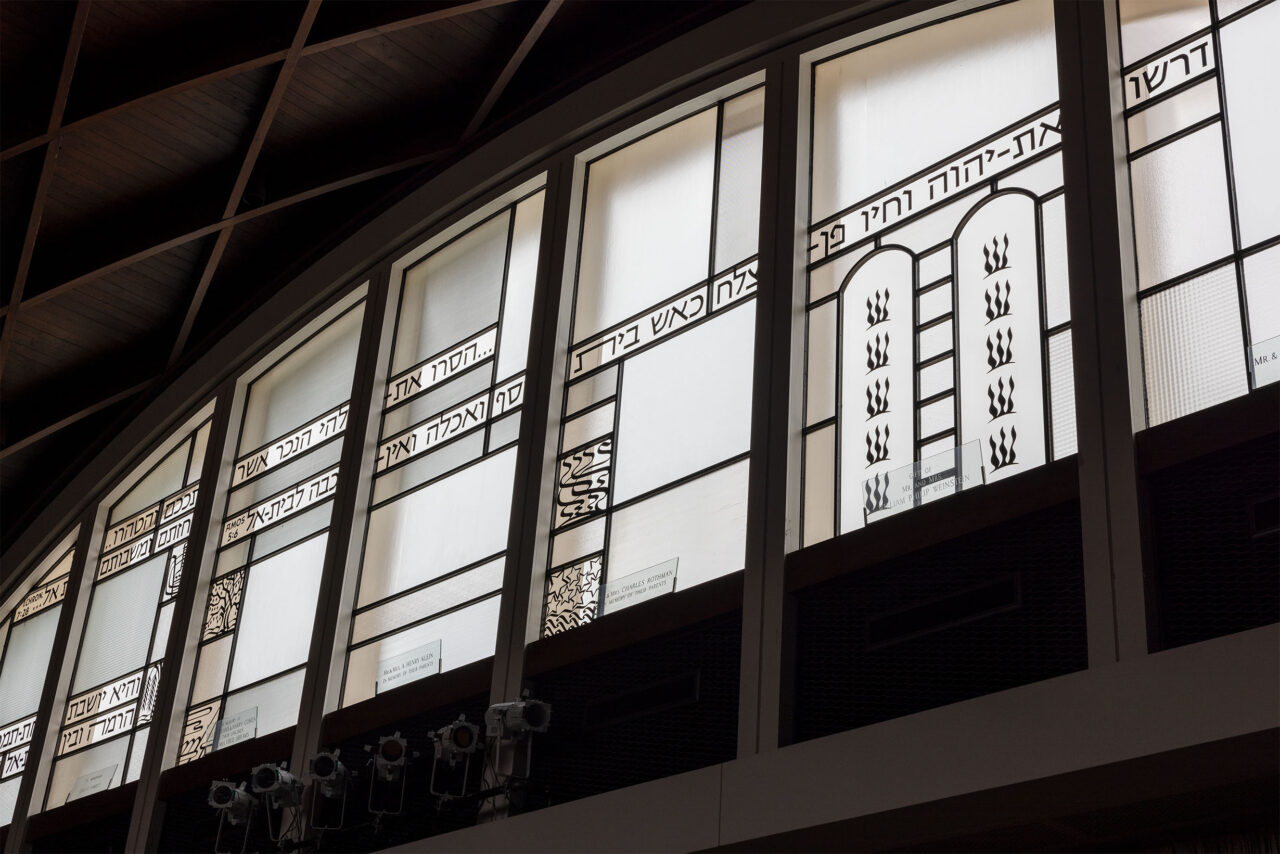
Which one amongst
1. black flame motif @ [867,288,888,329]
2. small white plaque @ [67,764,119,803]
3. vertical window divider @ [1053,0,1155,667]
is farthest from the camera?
small white plaque @ [67,764,119,803]

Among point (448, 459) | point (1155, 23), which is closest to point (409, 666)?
point (448, 459)

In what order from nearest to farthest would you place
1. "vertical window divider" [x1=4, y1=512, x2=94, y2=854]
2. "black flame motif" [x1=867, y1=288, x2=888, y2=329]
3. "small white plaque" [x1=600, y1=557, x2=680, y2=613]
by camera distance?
"black flame motif" [x1=867, y1=288, x2=888, y2=329], "small white plaque" [x1=600, y1=557, x2=680, y2=613], "vertical window divider" [x1=4, y1=512, x2=94, y2=854]

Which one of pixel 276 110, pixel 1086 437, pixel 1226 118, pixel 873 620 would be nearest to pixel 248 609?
pixel 276 110

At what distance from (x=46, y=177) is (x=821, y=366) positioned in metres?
5.89

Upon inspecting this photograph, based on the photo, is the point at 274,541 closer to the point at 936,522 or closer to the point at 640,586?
the point at 640,586

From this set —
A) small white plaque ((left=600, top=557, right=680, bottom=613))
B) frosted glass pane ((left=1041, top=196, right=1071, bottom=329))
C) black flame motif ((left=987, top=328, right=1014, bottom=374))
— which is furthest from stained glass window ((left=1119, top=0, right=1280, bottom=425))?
small white plaque ((left=600, top=557, right=680, bottom=613))

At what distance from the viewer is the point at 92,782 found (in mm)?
10477

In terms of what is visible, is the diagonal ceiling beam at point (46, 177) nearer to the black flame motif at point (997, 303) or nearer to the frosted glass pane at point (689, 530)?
the frosted glass pane at point (689, 530)

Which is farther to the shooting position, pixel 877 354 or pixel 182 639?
pixel 182 639

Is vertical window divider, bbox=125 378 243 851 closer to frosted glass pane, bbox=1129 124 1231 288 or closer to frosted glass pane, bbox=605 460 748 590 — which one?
frosted glass pane, bbox=605 460 748 590

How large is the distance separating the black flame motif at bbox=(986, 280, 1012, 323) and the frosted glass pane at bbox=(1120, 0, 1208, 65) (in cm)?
124

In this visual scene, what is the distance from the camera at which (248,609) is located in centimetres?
991

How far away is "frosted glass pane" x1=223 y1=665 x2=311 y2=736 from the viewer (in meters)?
9.12

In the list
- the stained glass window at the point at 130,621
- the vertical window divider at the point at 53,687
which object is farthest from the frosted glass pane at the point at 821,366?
the vertical window divider at the point at 53,687
